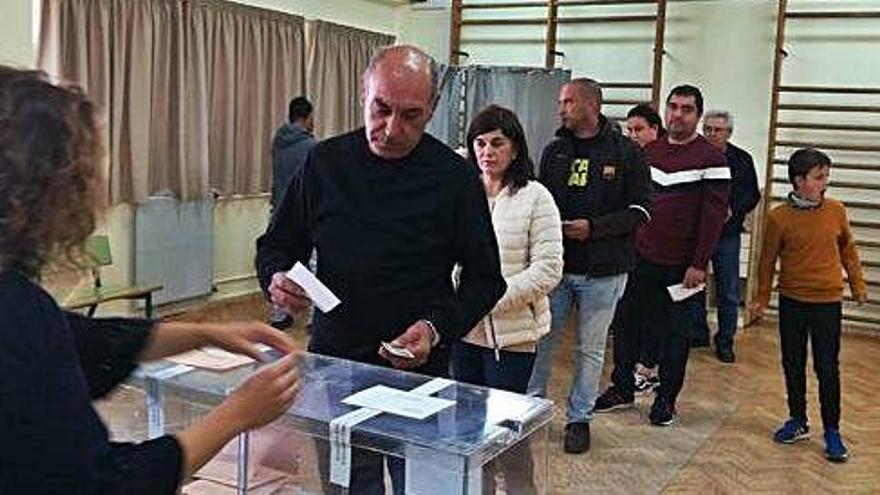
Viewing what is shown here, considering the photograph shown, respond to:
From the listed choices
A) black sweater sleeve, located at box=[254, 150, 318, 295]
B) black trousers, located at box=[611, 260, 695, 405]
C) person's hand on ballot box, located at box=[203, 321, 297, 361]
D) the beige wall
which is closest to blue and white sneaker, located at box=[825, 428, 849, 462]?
black trousers, located at box=[611, 260, 695, 405]

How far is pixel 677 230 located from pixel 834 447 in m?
1.11

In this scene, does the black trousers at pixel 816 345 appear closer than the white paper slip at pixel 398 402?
No

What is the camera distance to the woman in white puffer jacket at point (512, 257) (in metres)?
2.94

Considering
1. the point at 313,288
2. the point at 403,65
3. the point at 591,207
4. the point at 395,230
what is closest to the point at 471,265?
the point at 395,230

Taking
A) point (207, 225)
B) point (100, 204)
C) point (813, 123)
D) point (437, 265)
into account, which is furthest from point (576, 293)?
point (813, 123)

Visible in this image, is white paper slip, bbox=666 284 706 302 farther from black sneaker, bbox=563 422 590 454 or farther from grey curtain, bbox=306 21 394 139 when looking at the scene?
grey curtain, bbox=306 21 394 139

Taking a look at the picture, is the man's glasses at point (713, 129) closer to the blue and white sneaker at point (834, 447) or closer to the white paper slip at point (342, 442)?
the blue and white sneaker at point (834, 447)

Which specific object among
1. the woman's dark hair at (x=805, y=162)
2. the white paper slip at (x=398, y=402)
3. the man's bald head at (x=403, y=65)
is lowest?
the white paper slip at (x=398, y=402)

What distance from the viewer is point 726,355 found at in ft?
18.0

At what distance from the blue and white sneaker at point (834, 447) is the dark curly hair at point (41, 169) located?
3.52 metres

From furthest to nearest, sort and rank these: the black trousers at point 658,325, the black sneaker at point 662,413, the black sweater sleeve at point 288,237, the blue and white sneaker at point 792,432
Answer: the black sneaker at point 662,413 → the black trousers at point 658,325 → the blue and white sneaker at point 792,432 → the black sweater sleeve at point 288,237

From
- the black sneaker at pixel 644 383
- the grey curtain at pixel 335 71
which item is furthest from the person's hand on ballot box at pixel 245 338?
the grey curtain at pixel 335 71

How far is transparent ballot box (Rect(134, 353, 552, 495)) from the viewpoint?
55.2 inches

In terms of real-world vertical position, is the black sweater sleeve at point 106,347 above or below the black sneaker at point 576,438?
above
